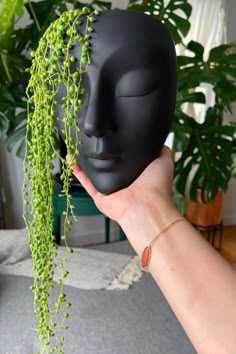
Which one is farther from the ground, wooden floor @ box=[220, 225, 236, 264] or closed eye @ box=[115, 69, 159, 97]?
closed eye @ box=[115, 69, 159, 97]

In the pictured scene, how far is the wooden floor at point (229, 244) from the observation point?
2.65 meters

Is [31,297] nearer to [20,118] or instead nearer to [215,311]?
[20,118]

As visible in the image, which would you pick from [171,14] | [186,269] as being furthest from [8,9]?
[186,269]

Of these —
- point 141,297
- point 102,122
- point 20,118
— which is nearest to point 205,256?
point 102,122

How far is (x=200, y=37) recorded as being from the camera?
9.13ft

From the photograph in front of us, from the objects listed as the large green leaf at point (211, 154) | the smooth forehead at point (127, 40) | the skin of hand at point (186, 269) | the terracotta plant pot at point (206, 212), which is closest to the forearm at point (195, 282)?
the skin of hand at point (186, 269)

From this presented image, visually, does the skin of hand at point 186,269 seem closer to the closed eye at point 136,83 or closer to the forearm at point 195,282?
the forearm at point 195,282

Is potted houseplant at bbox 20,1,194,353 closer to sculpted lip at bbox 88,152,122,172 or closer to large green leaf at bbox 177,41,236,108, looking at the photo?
sculpted lip at bbox 88,152,122,172

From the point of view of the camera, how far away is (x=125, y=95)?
2.05 ft

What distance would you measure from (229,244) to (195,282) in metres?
2.52

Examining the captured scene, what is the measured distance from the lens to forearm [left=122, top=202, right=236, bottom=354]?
48 cm

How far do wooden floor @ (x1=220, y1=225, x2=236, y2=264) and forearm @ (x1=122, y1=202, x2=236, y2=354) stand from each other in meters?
2.08

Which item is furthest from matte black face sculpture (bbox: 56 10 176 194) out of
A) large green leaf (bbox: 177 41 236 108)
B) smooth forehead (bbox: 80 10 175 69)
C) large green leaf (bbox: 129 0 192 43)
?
large green leaf (bbox: 129 0 192 43)

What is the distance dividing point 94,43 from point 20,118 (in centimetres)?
90
